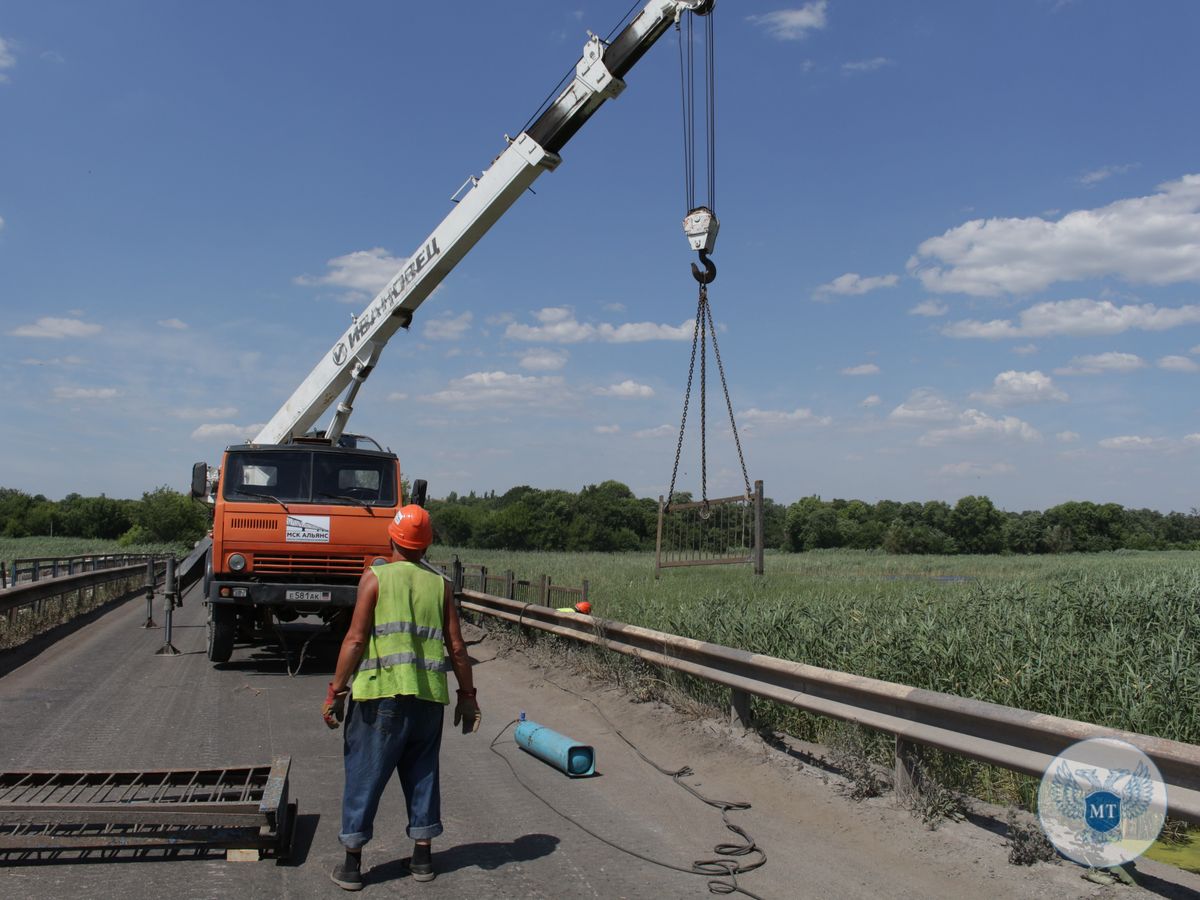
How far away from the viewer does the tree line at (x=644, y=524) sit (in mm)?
72250

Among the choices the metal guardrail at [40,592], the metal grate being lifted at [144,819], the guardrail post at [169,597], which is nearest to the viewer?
the metal grate being lifted at [144,819]

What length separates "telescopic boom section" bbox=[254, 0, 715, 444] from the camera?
39.7 ft

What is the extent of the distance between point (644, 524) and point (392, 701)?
79.1 meters

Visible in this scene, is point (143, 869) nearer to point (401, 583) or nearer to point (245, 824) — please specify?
point (245, 824)

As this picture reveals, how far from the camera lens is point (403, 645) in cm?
483

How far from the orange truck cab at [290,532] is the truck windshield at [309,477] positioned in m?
0.01

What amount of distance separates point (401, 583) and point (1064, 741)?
3367mm

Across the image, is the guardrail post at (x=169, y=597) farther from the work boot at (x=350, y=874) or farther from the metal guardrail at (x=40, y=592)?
the work boot at (x=350, y=874)

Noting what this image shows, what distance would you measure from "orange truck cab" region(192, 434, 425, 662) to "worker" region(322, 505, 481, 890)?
7.08 meters

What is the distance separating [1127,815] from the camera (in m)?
4.68

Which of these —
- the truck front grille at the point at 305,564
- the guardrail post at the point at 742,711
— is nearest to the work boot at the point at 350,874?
the guardrail post at the point at 742,711

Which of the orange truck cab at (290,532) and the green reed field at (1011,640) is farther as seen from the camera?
the orange truck cab at (290,532)

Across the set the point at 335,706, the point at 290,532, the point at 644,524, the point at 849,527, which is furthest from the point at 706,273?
the point at 849,527

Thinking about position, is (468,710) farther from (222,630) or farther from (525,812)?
(222,630)
